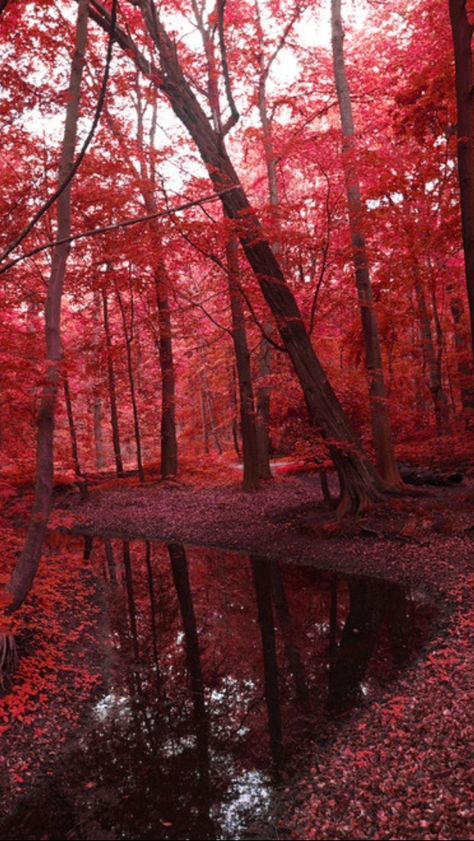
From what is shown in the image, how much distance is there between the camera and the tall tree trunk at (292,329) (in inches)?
426

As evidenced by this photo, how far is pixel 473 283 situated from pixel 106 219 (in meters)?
10.5

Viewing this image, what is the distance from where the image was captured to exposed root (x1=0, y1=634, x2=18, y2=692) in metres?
5.89

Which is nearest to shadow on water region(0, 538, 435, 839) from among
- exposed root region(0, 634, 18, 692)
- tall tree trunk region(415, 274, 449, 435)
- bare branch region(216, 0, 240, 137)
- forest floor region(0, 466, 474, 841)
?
forest floor region(0, 466, 474, 841)

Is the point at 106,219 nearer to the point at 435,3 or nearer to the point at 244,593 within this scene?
the point at 435,3

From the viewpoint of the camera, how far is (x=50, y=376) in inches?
264

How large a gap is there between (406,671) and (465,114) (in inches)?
296

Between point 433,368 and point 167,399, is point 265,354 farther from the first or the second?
point 433,368

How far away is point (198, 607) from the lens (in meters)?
9.20

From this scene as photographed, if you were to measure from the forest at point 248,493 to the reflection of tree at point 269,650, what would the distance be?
42 mm

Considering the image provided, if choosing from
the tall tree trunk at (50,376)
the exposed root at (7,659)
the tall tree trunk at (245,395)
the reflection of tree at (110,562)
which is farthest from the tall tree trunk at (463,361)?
the exposed root at (7,659)

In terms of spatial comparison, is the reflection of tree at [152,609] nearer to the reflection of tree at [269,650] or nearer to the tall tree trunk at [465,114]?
the reflection of tree at [269,650]

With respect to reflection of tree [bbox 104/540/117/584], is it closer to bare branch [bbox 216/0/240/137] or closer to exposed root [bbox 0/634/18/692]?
exposed root [bbox 0/634/18/692]

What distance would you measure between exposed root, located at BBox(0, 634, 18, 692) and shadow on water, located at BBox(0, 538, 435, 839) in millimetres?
928

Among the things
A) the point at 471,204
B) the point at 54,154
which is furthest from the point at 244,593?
the point at 54,154
